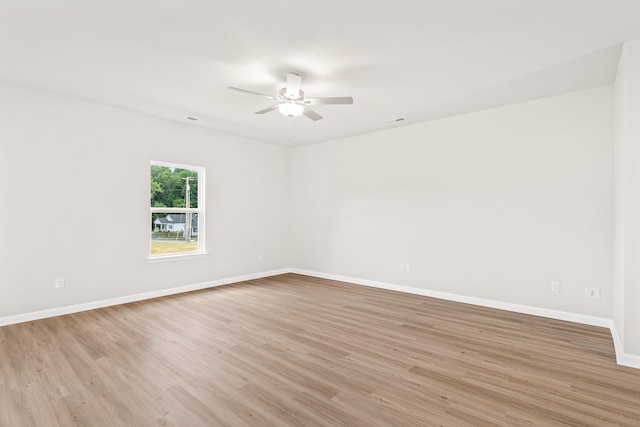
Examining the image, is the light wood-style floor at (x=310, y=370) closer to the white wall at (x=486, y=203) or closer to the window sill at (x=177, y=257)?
the white wall at (x=486, y=203)

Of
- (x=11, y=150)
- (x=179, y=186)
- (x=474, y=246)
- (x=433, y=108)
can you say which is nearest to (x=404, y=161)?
(x=433, y=108)

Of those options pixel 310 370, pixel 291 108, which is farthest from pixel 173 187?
pixel 310 370

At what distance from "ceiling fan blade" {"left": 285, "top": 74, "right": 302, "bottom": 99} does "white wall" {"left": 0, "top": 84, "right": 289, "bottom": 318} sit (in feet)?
8.60

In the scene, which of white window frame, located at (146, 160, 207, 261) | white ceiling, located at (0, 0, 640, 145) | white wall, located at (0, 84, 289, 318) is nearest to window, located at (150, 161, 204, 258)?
white window frame, located at (146, 160, 207, 261)

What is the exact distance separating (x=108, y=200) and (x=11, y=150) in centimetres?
109

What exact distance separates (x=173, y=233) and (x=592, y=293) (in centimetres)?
581

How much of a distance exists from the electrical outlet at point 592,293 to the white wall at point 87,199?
17.2 feet

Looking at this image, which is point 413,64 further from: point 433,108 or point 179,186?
point 179,186

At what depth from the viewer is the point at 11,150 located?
3.52m

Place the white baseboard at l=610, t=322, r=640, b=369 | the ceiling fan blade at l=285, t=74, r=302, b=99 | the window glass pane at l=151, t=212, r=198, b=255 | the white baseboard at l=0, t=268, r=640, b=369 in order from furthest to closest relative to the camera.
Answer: the window glass pane at l=151, t=212, r=198, b=255, the ceiling fan blade at l=285, t=74, r=302, b=99, the white baseboard at l=0, t=268, r=640, b=369, the white baseboard at l=610, t=322, r=640, b=369

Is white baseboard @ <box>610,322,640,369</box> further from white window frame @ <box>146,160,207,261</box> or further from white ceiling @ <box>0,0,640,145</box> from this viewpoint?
white window frame @ <box>146,160,207,261</box>

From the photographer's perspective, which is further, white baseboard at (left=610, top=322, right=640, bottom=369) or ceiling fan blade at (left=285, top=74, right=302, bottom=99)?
ceiling fan blade at (left=285, top=74, right=302, bottom=99)

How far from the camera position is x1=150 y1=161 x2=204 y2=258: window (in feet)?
15.8

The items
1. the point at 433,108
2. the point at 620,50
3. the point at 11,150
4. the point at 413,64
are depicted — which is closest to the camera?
the point at 620,50
